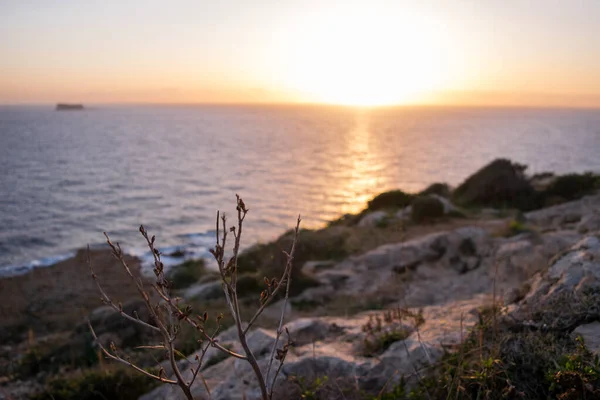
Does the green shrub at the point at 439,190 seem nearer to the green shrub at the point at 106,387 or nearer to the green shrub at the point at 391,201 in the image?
the green shrub at the point at 391,201

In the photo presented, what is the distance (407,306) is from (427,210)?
12.6m

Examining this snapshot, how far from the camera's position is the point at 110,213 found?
30.0 metres

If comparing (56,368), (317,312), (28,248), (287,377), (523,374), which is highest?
(523,374)

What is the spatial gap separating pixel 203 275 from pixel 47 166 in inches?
1604

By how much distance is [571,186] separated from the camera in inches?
897

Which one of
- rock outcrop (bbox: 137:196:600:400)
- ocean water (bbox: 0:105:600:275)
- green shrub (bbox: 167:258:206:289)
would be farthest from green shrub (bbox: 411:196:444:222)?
green shrub (bbox: 167:258:206:289)

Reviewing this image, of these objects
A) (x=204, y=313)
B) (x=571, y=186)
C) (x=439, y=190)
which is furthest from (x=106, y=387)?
(x=571, y=186)

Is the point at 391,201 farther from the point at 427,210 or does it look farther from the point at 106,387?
the point at 106,387

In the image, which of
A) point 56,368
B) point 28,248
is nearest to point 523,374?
point 56,368

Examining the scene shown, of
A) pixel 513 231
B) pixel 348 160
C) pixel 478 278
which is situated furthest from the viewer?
pixel 348 160

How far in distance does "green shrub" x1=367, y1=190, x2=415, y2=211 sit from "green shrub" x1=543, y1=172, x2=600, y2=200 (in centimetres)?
689

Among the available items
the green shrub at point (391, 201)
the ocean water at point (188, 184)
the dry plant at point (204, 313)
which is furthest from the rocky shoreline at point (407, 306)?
the ocean water at point (188, 184)

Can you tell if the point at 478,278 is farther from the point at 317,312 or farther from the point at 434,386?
the point at 434,386

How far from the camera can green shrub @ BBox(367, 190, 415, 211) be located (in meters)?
23.6
